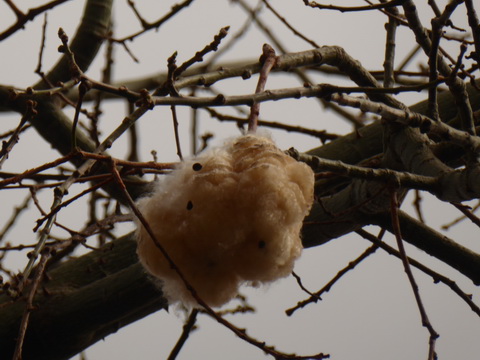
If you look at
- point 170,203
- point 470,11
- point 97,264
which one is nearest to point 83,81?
point 170,203

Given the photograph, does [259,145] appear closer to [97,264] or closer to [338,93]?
[338,93]

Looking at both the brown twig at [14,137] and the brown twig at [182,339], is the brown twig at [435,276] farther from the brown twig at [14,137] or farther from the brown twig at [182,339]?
the brown twig at [14,137]

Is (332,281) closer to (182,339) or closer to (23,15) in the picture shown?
(182,339)

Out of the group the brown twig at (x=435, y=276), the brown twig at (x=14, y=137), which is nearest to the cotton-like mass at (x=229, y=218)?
the brown twig at (x=14, y=137)

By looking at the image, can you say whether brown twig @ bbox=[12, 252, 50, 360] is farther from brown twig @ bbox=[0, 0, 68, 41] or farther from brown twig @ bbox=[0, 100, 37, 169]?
brown twig @ bbox=[0, 0, 68, 41]

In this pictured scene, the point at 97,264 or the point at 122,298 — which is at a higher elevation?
the point at 97,264

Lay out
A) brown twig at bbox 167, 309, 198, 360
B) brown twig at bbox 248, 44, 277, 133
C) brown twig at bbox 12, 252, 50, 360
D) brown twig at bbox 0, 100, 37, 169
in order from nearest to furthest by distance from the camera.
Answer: brown twig at bbox 248, 44, 277, 133 → brown twig at bbox 12, 252, 50, 360 → brown twig at bbox 0, 100, 37, 169 → brown twig at bbox 167, 309, 198, 360

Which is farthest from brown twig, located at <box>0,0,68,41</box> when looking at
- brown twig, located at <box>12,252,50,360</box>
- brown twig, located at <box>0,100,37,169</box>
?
brown twig, located at <box>12,252,50,360</box>

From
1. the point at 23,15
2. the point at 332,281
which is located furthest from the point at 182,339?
the point at 23,15
